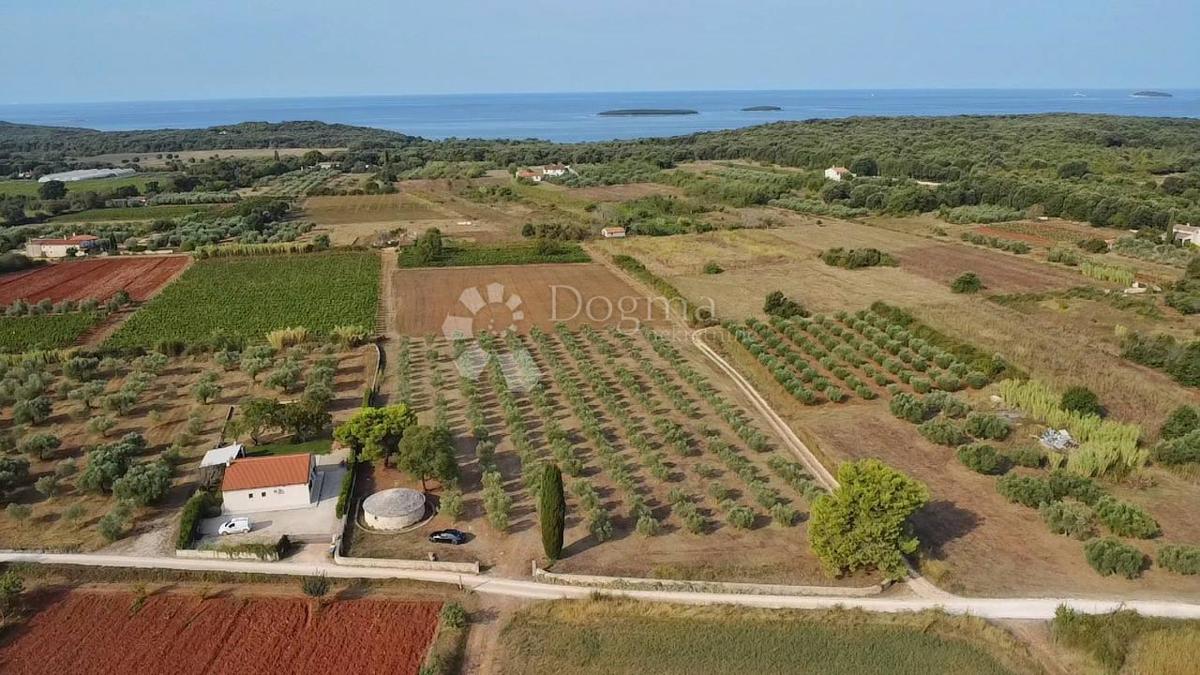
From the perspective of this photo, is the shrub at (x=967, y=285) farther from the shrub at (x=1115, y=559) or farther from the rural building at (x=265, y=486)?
the rural building at (x=265, y=486)

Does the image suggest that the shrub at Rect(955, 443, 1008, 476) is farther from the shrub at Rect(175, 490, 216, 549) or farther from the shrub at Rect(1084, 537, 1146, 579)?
the shrub at Rect(175, 490, 216, 549)

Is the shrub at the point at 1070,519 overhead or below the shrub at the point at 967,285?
below

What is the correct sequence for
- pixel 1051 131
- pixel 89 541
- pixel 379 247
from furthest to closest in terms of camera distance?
pixel 1051 131 → pixel 379 247 → pixel 89 541

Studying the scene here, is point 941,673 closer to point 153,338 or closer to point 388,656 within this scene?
point 388,656

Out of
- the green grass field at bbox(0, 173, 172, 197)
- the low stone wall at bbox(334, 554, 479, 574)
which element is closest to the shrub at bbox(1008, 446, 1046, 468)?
the low stone wall at bbox(334, 554, 479, 574)

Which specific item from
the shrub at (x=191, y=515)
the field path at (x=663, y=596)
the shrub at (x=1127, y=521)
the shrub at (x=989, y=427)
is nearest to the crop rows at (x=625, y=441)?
the field path at (x=663, y=596)

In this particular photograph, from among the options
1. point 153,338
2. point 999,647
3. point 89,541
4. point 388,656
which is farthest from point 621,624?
point 153,338

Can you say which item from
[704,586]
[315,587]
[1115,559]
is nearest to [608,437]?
[704,586]
